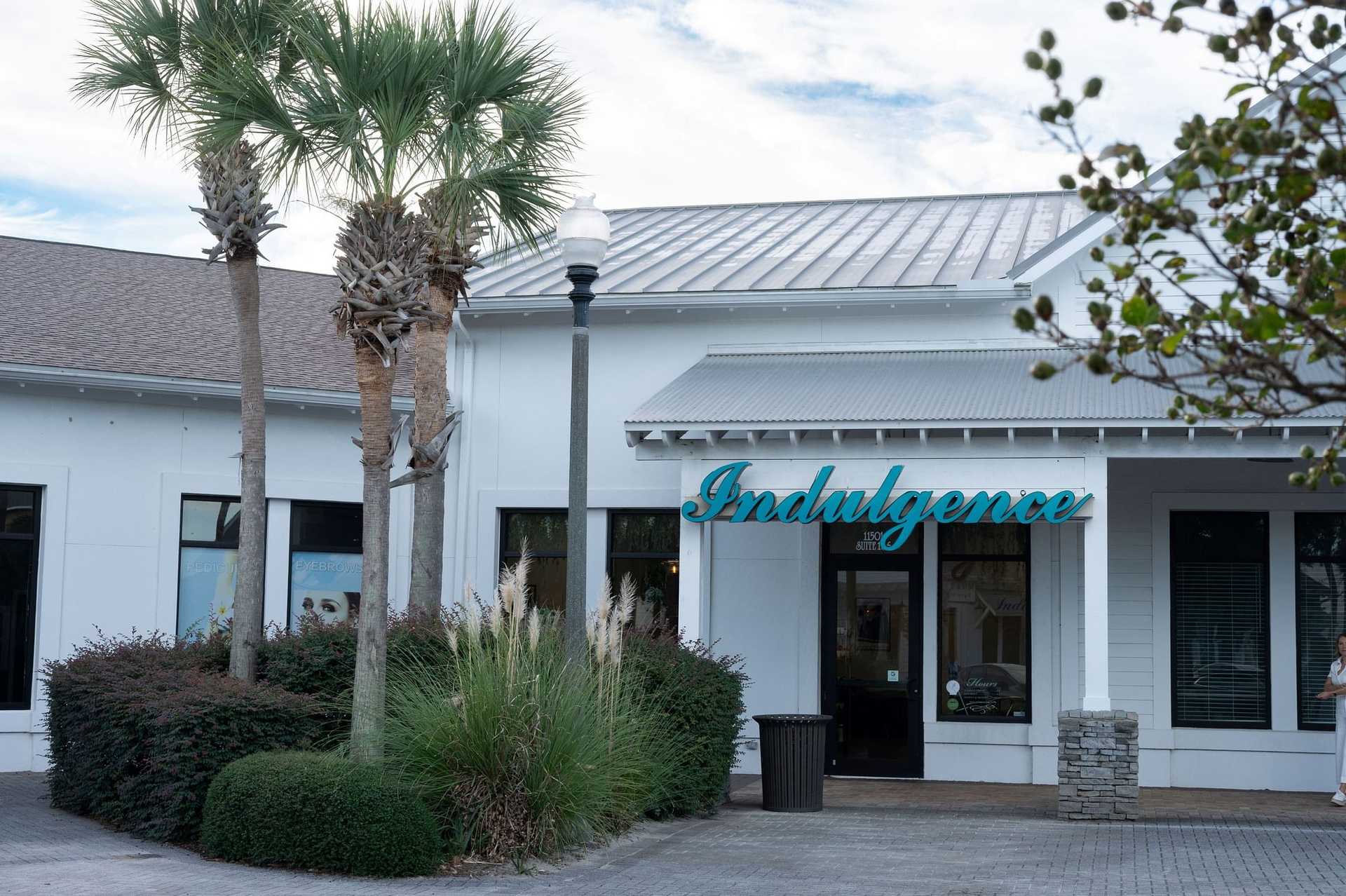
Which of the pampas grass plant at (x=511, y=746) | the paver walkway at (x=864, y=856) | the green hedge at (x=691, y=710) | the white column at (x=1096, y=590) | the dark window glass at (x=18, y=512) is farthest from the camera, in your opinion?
the dark window glass at (x=18, y=512)

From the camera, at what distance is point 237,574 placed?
12023mm

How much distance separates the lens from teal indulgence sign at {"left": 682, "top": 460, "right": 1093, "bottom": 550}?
12.9m

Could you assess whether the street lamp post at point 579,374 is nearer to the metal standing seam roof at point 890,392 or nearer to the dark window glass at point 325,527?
the metal standing seam roof at point 890,392

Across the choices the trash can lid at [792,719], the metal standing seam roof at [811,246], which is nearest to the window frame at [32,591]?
the metal standing seam roof at [811,246]

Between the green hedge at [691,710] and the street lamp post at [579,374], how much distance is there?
92cm

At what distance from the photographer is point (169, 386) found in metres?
14.9

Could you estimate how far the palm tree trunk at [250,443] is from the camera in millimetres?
12008

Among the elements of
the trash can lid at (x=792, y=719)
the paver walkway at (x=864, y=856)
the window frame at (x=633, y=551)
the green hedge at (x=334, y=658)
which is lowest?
the paver walkway at (x=864, y=856)

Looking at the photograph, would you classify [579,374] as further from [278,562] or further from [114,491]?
[114,491]

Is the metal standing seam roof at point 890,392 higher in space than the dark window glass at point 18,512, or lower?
higher

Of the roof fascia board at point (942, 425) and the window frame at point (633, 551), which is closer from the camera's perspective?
the roof fascia board at point (942, 425)

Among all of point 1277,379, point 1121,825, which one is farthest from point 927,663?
point 1277,379

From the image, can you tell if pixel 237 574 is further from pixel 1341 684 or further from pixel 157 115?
pixel 1341 684

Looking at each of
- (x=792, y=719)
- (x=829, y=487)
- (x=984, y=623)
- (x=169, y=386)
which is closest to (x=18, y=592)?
(x=169, y=386)
